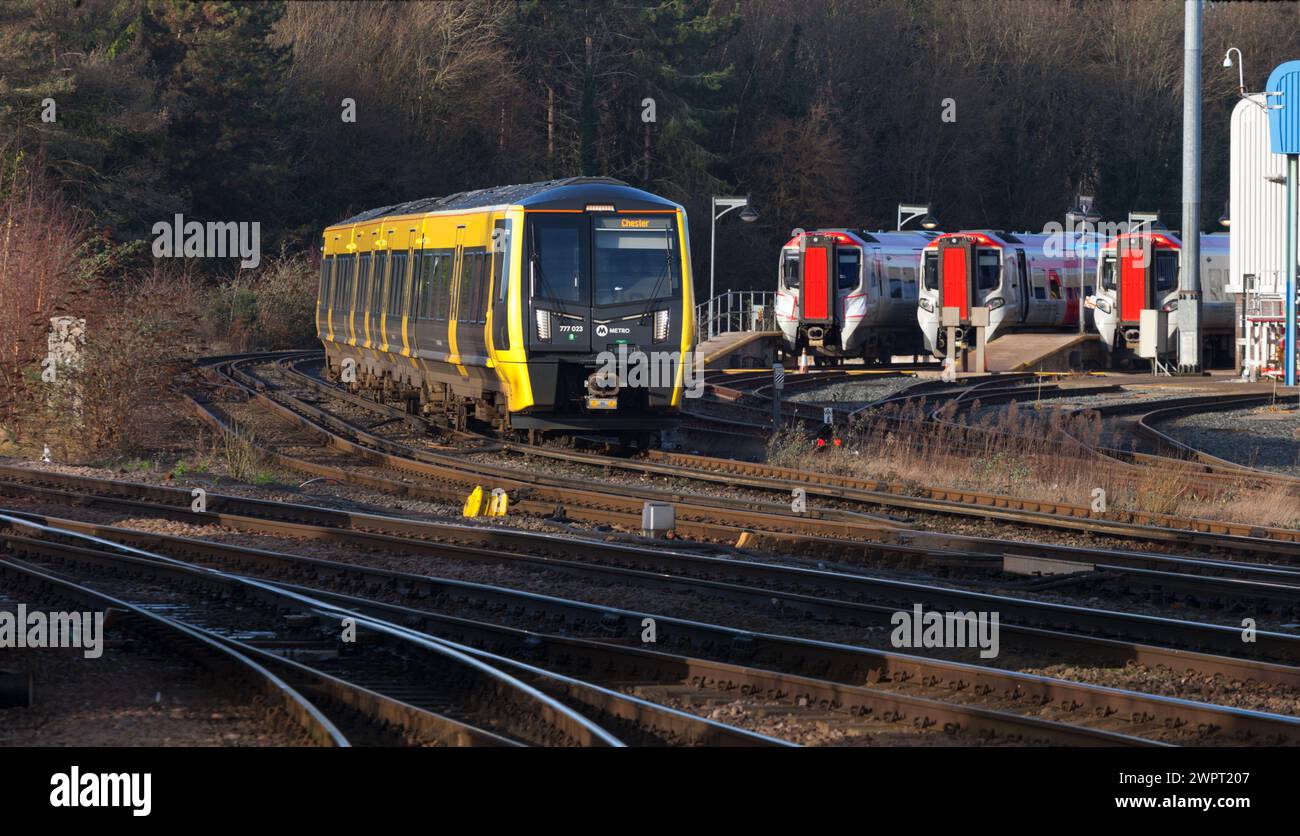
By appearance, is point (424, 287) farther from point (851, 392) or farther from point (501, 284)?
point (851, 392)

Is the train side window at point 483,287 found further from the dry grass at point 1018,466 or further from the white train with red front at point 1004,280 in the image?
the white train with red front at point 1004,280

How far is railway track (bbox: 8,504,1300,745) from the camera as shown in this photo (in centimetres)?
761

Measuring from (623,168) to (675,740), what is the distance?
56608mm

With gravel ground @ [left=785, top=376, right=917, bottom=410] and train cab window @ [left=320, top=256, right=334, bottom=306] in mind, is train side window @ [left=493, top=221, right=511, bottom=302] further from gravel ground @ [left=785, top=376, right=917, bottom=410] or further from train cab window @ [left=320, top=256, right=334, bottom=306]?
train cab window @ [left=320, top=256, right=334, bottom=306]

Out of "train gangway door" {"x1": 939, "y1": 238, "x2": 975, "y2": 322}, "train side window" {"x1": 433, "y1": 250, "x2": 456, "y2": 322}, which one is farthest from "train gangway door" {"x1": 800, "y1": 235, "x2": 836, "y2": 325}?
"train side window" {"x1": 433, "y1": 250, "x2": 456, "y2": 322}

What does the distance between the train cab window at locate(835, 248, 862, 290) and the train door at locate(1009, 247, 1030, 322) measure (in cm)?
395

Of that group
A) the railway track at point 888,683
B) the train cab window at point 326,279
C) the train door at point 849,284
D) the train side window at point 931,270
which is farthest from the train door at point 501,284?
the train side window at point 931,270

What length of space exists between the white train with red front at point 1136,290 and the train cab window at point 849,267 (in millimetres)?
5998

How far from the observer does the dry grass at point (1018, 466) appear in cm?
1622

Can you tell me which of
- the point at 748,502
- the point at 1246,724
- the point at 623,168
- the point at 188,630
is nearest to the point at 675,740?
the point at 1246,724

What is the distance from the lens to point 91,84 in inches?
1874

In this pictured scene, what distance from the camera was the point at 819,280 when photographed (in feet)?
140

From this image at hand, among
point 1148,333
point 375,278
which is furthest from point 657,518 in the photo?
point 1148,333

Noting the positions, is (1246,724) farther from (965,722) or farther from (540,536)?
(540,536)
